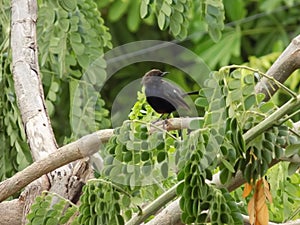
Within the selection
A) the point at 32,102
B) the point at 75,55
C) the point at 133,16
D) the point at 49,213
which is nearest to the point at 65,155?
the point at 49,213

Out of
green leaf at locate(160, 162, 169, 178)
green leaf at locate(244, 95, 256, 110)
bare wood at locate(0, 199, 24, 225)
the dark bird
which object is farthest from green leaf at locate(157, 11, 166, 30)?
Result: green leaf at locate(244, 95, 256, 110)

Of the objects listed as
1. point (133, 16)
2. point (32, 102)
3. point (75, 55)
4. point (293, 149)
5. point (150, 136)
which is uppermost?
point (133, 16)

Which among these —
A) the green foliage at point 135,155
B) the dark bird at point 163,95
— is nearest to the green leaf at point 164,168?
the green foliage at point 135,155

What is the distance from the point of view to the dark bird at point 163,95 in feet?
5.71

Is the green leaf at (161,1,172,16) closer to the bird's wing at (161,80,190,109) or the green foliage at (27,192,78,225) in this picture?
the bird's wing at (161,80,190,109)

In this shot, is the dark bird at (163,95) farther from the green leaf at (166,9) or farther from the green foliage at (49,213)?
the green foliage at (49,213)

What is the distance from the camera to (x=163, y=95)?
1.78 metres

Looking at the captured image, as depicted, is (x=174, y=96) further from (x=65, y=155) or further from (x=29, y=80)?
(x=29, y=80)

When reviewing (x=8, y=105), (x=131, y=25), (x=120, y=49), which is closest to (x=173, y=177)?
(x=8, y=105)

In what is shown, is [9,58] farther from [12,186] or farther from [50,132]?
[12,186]

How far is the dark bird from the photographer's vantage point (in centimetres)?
174

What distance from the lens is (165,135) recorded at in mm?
1431

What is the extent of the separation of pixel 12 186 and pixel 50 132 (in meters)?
0.29

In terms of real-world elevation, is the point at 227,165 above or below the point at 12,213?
below
